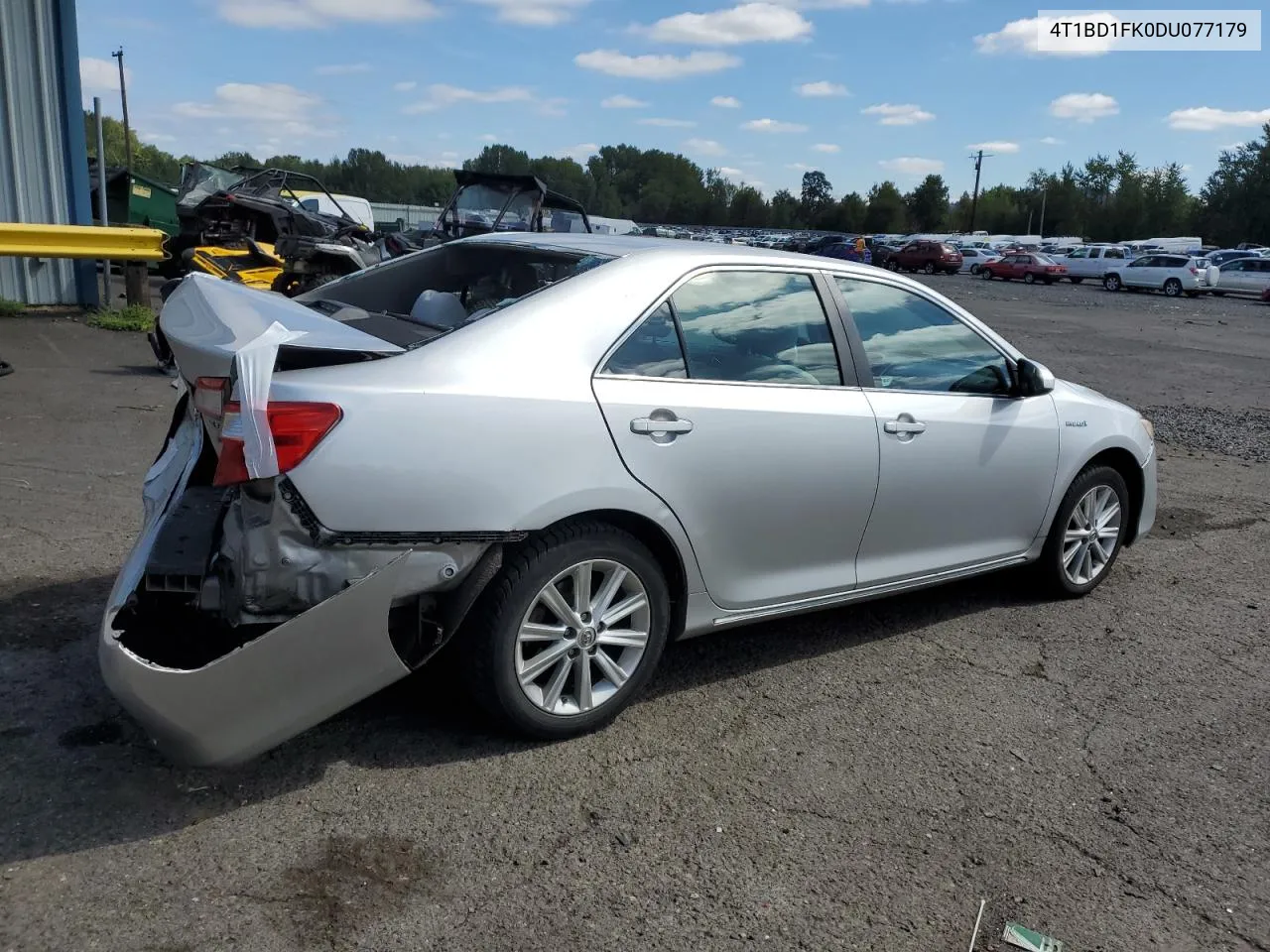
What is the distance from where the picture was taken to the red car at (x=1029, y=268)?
44969 millimetres

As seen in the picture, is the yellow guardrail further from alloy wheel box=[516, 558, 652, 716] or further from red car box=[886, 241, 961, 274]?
red car box=[886, 241, 961, 274]

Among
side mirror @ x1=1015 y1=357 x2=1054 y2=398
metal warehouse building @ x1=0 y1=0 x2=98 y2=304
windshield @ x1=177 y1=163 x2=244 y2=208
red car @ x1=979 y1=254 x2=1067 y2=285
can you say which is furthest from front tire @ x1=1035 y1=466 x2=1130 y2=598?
red car @ x1=979 y1=254 x2=1067 y2=285

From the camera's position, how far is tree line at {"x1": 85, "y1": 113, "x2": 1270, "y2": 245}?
78812 mm

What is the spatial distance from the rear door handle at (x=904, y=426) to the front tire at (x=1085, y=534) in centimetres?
121

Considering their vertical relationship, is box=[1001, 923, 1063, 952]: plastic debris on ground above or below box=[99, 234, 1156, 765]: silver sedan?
below

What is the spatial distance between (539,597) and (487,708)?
1.30ft

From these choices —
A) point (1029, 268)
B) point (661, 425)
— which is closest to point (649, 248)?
point (661, 425)

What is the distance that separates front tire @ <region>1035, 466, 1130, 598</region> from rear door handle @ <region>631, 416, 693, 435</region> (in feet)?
7.83

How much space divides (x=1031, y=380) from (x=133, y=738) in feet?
12.6

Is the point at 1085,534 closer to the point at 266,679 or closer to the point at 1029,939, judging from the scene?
the point at 1029,939

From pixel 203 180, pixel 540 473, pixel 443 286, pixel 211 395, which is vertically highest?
pixel 203 180

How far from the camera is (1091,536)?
5230mm

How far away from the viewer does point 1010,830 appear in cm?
321

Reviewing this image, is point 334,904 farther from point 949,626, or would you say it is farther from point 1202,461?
point 1202,461
